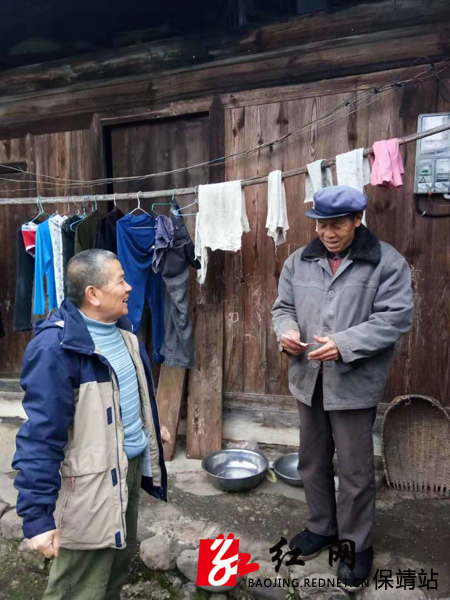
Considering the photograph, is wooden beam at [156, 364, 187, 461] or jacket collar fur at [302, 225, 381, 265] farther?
wooden beam at [156, 364, 187, 461]

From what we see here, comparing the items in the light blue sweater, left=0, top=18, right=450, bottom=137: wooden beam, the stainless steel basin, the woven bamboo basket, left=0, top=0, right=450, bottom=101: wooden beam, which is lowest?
the stainless steel basin

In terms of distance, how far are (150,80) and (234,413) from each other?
3.52 metres

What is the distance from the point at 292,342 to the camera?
274 cm

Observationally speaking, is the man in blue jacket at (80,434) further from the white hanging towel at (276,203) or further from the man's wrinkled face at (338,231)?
the white hanging towel at (276,203)

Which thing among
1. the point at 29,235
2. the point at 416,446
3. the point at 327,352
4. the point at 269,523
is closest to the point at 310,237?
the point at 327,352

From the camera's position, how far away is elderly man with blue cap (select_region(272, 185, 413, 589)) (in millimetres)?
2619

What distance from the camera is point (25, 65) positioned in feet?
17.4

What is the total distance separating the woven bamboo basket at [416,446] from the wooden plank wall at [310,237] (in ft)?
0.85

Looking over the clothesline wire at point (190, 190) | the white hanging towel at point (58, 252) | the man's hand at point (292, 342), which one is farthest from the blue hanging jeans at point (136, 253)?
the man's hand at point (292, 342)

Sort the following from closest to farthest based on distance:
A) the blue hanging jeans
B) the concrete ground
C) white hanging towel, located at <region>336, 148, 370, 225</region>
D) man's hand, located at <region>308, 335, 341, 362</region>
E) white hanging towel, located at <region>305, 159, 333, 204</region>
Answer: man's hand, located at <region>308, 335, 341, 362</region> → the concrete ground → white hanging towel, located at <region>336, 148, 370, 225</region> → white hanging towel, located at <region>305, 159, 333, 204</region> → the blue hanging jeans

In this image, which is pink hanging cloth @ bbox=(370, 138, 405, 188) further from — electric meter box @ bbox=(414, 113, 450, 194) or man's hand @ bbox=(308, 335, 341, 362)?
man's hand @ bbox=(308, 335, 341, 362)

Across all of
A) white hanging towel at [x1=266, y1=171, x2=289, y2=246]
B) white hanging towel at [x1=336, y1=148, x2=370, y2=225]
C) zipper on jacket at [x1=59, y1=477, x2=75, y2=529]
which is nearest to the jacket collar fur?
white hanging towel at [x1=336, y1=148, x2=370, y2=225]

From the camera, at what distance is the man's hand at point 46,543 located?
6.18 feet

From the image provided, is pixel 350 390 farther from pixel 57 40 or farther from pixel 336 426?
pixel 57 40
